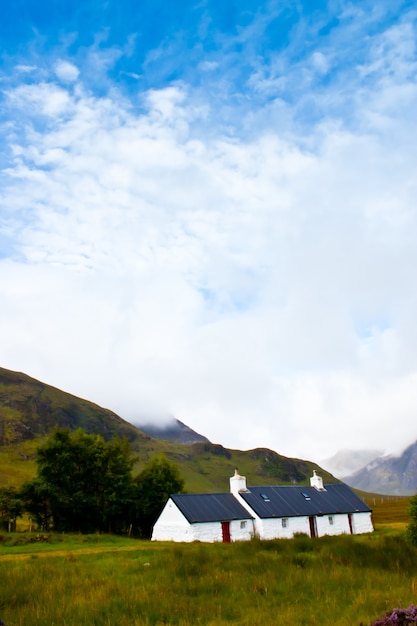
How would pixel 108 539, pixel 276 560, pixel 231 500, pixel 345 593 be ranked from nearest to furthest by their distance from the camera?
pixel 345 593
pixel 276 560
pixel 108 539
pixel 231 500

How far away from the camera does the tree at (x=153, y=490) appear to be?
→ 59625mm

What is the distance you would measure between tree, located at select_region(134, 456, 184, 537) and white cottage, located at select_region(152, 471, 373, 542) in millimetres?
5079

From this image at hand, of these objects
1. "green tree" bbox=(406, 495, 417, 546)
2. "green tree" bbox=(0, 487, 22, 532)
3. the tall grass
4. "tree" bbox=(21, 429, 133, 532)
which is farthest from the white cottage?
the tall grass

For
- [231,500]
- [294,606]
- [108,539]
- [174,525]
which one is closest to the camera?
[294,606]

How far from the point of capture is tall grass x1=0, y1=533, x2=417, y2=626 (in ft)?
25.1

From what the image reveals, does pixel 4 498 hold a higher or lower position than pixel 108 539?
higher

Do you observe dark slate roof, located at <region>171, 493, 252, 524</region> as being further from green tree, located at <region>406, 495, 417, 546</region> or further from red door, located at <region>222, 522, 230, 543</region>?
green tree, located at <region>406, 495, 417, 546</region>

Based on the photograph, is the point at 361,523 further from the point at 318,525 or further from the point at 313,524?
the point at 313,524

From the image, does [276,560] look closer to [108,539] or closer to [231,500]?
[108,539]

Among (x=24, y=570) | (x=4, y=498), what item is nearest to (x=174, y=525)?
(x=4, y=498)

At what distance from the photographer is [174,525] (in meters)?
51.1

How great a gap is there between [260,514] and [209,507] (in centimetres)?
581

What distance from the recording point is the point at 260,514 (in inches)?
2122

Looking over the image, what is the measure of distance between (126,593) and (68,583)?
184 centimetres
